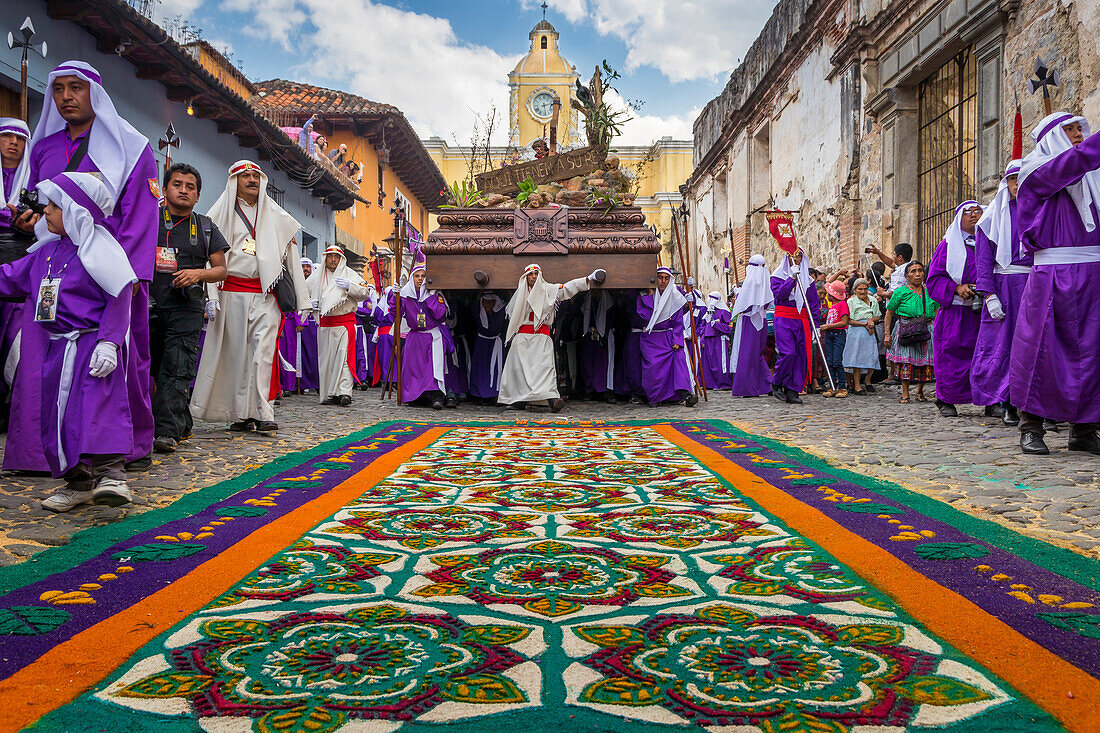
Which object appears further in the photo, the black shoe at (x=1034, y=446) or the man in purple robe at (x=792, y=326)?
the man in purple robe at (x=792, y=326)

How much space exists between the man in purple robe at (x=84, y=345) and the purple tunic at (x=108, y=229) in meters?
0.10

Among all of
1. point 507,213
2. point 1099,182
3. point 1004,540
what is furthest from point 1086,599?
point 507,213

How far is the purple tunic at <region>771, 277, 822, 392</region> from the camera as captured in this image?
962 cm

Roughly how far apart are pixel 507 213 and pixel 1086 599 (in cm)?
719

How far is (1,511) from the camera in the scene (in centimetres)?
330

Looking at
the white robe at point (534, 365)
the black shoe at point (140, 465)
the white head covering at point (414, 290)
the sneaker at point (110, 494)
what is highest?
the white head covering at point (414, 290)

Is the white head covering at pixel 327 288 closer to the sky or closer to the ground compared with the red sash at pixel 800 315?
closer to the sky

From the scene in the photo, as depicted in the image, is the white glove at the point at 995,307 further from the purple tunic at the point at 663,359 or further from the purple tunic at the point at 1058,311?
the purple tunic at the point at 663,359

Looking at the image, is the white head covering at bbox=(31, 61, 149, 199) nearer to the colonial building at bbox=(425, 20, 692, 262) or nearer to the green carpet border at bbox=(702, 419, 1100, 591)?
the green carpet border at bbox=(702, 419, 1100, 591)

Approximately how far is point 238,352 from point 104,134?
2.62 metres

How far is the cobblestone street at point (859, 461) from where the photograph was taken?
313 cm

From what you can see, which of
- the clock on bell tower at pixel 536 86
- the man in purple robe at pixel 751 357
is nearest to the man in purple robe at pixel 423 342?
the man in purple robe at pixel 751 357

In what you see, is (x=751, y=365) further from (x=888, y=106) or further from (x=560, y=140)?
(x=560, y=140)

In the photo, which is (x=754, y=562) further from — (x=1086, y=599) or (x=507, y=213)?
(x=507, y=213)
